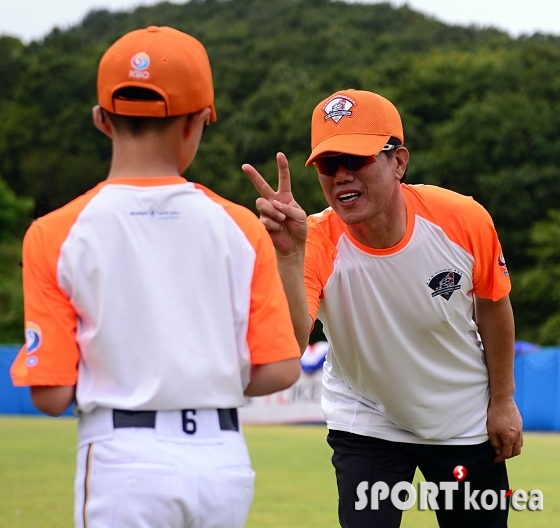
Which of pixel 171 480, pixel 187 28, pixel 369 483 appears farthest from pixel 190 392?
pixel 187 28

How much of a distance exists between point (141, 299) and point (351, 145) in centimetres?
196

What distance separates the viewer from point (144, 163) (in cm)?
274

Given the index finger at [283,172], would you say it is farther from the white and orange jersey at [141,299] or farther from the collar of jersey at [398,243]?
the collar of jersey at [398,243]

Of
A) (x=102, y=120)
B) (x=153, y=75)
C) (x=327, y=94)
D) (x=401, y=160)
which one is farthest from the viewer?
(x=327, y=94)

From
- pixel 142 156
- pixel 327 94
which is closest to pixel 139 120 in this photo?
pixel 142 156

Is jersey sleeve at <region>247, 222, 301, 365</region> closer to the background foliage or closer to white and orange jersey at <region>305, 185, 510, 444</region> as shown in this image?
white and orange jersey at <region>305, 185, 510, 444</region>

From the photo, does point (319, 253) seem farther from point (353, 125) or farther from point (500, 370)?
Answer: point (500, 370)

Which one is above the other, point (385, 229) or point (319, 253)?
point (385, 229)

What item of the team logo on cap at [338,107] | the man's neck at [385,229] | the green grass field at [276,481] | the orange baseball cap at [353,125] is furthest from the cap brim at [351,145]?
the green grass field at [276,481]

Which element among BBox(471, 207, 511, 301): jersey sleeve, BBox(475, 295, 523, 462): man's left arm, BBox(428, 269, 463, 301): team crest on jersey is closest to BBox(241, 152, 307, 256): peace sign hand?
BBox(428, 269, 463, 301): team crest on jersey

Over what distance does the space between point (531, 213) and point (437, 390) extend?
42.6 metres

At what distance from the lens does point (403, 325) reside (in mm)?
4582

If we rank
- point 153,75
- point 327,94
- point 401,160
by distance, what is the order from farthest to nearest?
point 327,94 → point 401,160 → point 153,75

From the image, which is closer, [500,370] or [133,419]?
[133,419]
